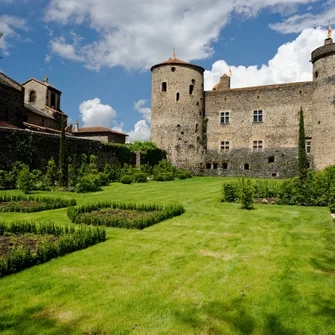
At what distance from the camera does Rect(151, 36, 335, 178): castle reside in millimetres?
31594

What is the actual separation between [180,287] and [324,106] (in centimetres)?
2862

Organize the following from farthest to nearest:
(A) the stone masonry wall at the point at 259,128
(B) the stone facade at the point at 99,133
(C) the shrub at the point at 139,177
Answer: (B) the stone facade at the point at 99,133 → (A) the stone masonry wall at the point at 259,128 → (C) the shrub at the point at 139,177

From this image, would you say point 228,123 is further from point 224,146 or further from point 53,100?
point 53,100

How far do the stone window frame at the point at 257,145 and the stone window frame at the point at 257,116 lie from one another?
211 centimetres

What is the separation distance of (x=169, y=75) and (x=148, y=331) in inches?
1254

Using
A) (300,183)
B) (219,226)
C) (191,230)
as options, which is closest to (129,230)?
(191,230)

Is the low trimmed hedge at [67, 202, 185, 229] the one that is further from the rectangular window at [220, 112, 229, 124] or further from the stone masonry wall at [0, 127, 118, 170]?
the rectangular window at [220, 112, 229, 124]

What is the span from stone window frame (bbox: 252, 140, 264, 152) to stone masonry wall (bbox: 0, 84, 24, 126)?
72.9 ft

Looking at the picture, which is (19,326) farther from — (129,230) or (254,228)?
(254,228)

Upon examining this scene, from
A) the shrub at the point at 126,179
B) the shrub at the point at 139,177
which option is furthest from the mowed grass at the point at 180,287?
the shrub at the point at 139,177

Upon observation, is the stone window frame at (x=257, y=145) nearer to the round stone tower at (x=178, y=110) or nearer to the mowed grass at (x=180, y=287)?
the round stone tower at (x=178, y=110)

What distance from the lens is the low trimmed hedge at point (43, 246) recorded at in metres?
5.25

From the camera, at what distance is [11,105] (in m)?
26.0

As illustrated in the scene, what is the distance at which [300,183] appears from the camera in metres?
14.0
